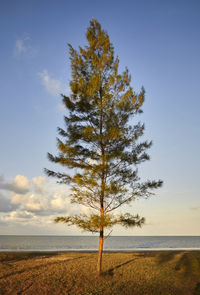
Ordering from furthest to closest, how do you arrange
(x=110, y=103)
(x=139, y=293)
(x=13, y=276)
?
(x=110, y=103)
(x=13, y=276)
(x=139, y=293)

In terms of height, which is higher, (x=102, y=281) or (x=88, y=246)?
(x=102, y=281)

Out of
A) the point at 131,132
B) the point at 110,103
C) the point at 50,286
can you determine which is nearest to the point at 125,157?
the point at 131,132

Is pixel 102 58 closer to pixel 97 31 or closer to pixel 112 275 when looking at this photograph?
pixel 97 31

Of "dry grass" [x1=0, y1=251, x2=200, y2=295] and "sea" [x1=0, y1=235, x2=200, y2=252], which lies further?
"sea" [x1=0, y1=235, x2=200, y2=252]

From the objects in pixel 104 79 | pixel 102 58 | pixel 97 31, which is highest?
pixel 97 31

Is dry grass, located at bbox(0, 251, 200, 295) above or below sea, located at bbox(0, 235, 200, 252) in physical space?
above

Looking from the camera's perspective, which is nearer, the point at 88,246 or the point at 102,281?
the point at 102,281

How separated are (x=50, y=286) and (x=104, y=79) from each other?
499 inches

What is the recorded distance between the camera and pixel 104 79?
51.6 ft

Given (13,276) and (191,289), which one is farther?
(13,276)

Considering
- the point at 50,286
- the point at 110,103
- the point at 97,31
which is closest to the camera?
the point at 50,286

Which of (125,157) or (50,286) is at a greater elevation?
(125,157)

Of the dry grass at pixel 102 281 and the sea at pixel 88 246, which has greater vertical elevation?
the dry grass at pixel 102 281

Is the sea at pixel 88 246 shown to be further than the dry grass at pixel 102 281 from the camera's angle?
Yes
